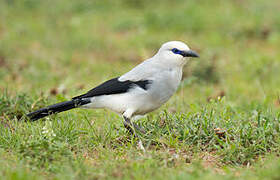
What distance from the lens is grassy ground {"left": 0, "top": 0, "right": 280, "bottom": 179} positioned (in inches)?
Answer: 150

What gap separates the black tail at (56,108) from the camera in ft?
16.4

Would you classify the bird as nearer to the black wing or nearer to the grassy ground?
the black wing

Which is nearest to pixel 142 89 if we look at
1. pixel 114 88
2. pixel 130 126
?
pixel 114 88

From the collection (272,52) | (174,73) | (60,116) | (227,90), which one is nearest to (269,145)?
(174,73)

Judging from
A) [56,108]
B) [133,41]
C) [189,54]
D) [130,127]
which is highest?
[189,54]

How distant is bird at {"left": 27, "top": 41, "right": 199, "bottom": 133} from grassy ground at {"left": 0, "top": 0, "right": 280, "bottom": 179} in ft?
0.58

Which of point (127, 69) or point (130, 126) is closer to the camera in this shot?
point (130, 126)

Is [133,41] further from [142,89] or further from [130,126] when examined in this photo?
[130,126]

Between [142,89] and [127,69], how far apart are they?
3.77 meters

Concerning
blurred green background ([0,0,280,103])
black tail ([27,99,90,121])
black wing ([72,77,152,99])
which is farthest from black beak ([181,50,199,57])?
blurred green background ([0,0,280,103])

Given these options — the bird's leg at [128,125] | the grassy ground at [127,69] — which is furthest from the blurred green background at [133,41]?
the bird's leg at [128,125]

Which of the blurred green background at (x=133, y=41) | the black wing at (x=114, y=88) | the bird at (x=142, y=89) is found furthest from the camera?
the blurred green background at (x=133, y=41)

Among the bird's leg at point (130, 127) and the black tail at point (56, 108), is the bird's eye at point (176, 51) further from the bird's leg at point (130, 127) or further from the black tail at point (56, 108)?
the black tail at point (56, 108)

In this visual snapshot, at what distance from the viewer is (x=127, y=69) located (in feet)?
27.8
